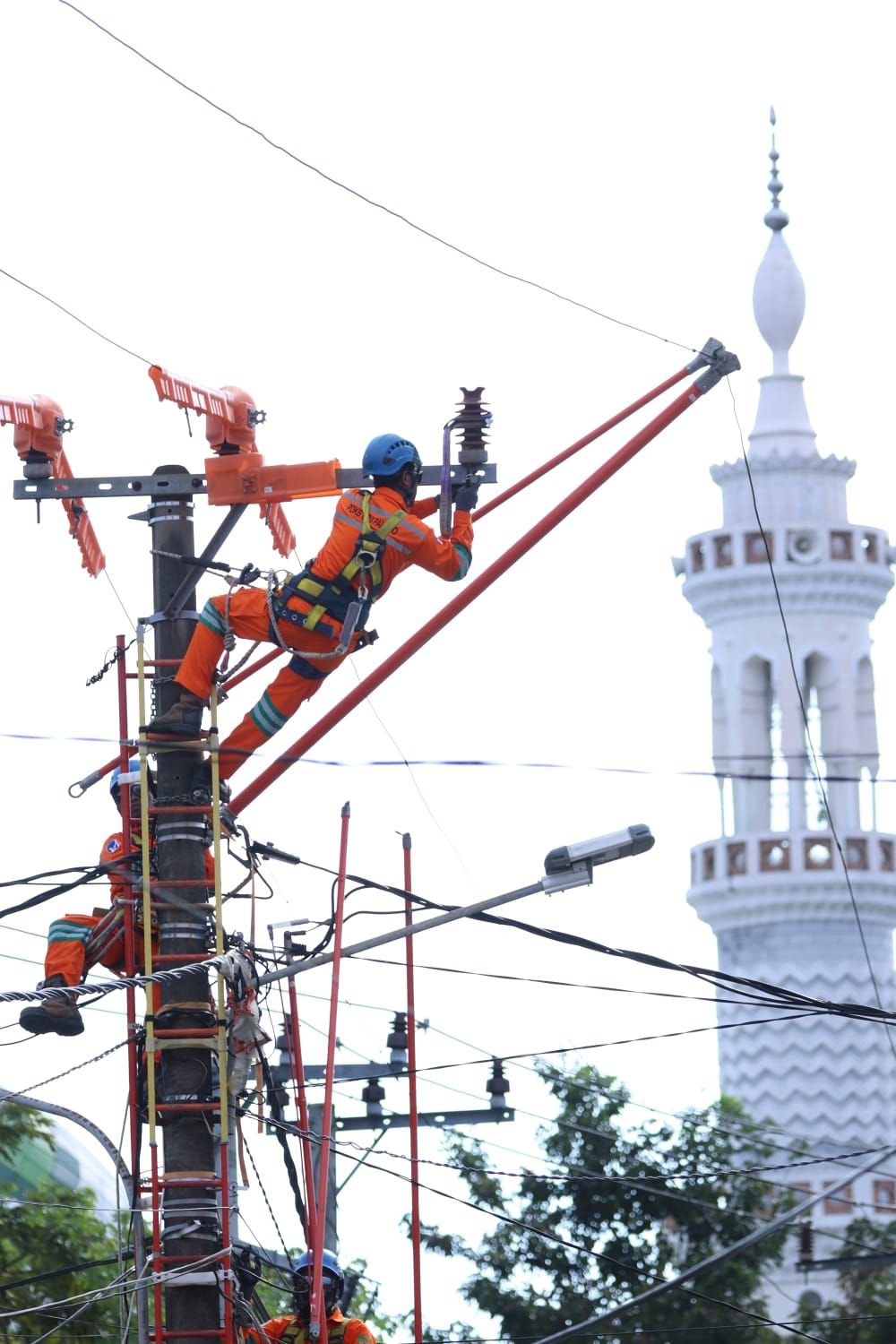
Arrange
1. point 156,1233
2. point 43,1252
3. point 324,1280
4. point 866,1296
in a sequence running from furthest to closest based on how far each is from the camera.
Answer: point 866,1296 → point 43,1252 → point 324,1280 → point 156,1233

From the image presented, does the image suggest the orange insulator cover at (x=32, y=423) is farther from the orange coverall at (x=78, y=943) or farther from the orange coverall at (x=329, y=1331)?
the orange coverall at (x=329, y=1331)

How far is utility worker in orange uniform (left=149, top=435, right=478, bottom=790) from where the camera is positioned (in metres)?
17.3

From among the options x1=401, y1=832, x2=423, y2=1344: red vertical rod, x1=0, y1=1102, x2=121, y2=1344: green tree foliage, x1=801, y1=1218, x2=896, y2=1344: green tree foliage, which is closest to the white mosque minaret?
x1=801, y1=1218, x2=896, y2=1344: green tree foliage

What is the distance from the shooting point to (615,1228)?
4534cm

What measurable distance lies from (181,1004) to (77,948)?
953 mm

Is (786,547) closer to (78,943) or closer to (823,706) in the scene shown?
(823,706)

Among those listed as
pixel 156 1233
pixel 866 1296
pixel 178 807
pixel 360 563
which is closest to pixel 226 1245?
pixel 156 1233

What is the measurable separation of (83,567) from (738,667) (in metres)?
45.5

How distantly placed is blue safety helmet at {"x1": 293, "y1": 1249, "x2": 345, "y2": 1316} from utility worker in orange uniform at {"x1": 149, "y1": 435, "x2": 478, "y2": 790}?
285 cm

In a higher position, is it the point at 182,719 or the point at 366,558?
the point at 366,558

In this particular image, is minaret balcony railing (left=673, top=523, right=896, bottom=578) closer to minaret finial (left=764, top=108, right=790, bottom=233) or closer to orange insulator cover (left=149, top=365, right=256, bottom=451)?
minaret finial (left=764, top=108, right=790, bottom=233)

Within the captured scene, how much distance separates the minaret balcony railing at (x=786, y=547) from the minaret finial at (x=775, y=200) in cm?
593

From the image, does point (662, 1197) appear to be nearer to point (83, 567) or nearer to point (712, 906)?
point (712, 906)

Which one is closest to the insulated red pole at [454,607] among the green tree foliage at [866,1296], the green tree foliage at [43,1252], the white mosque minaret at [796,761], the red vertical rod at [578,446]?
the red vertical rod at [578,446]
